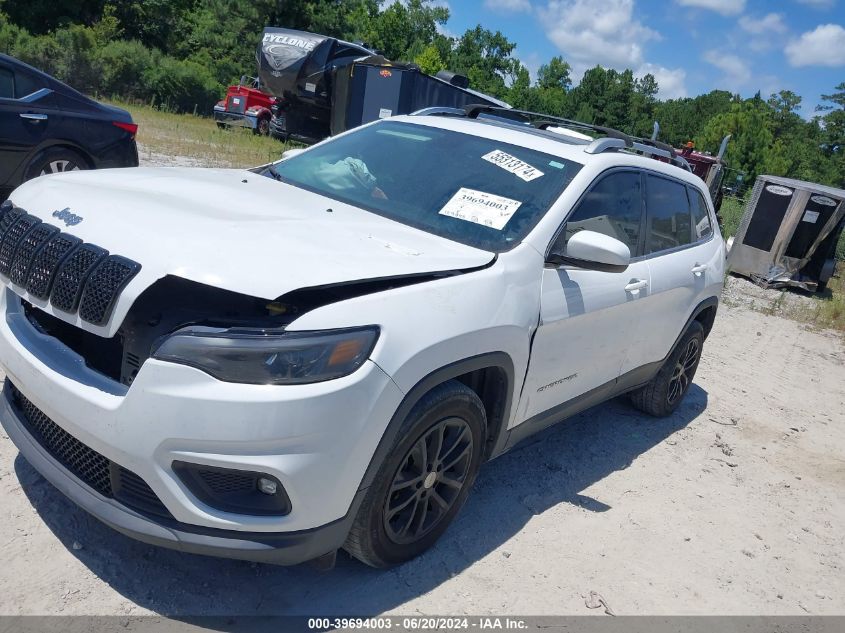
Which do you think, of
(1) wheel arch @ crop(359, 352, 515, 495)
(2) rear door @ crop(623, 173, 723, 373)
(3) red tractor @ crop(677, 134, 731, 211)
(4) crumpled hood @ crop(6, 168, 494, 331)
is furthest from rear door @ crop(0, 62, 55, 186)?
(3) red tractor @ crop(677, 134, 731, 211)

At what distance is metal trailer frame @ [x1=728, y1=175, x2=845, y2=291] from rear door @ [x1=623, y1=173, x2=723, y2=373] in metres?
8.51

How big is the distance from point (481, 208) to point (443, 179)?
0.34 meters

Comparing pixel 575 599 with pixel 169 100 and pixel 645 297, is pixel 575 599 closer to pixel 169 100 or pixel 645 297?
pixel 645 297

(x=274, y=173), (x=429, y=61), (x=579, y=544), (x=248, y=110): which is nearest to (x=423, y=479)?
(x=579, y=544)

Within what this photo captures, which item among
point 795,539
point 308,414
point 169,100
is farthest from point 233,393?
point 169,100

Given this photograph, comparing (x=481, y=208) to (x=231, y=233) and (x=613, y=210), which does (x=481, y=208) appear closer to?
(x=613, y=210)

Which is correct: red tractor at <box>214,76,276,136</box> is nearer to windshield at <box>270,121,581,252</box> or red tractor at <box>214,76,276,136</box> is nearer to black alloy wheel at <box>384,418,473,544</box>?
windshield at <box>270,121,581,252</box>

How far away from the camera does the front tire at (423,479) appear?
8.98 ft

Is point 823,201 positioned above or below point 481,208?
below

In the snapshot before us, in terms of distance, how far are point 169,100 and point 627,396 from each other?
27780 millimetres

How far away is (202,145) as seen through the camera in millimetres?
16297

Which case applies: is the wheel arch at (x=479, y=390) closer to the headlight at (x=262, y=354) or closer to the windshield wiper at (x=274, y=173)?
the headlight at (x=262, y=354)

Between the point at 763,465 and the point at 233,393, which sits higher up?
the point at 233,393

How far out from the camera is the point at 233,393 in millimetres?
2281
